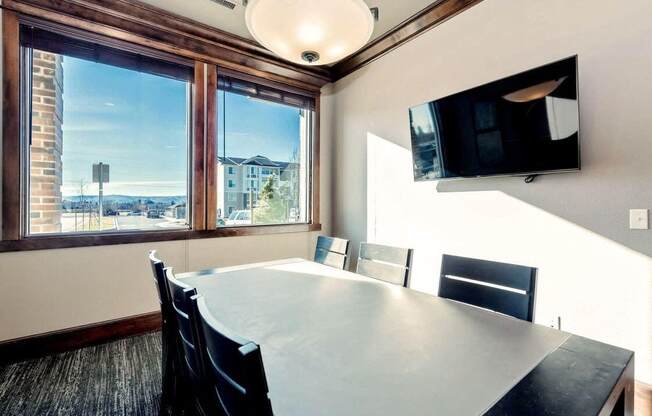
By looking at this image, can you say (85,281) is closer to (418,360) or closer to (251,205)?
(251,205)

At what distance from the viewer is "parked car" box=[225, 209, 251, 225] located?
341cm

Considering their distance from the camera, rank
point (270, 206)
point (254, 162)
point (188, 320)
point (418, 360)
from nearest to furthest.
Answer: point (418, 360), point (188, 320), point (254, 162), point (270, 206)

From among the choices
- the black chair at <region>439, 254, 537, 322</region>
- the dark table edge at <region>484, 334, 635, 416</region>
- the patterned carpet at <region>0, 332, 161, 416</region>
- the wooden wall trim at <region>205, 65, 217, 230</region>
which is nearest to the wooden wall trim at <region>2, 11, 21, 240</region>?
the patterned carpet at <region>0, 332, 161, 416</region>

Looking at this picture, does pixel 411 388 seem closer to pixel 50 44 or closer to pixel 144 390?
pixel 144 390

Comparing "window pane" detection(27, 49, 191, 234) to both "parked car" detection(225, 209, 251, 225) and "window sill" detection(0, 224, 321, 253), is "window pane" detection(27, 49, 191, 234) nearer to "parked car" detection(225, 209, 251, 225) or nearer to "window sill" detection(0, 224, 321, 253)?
"window sill" detection(0, 224, 321, 253)

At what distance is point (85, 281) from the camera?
8.59 ft

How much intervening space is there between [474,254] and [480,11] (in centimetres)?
185

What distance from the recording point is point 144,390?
2021mm

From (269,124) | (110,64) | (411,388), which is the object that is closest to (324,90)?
(269,124)

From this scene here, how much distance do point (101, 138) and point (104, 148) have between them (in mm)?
86

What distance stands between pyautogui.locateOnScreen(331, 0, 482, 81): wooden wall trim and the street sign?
2620 millimetres

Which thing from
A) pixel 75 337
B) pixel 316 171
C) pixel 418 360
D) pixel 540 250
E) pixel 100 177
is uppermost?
pixel 316 171

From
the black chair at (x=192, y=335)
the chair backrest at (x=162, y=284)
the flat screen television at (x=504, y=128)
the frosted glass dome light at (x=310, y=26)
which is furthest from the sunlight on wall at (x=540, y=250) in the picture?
the chair backrest at (x=162, y=284)

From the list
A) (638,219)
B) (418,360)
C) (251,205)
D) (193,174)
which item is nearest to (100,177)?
(193,174)
